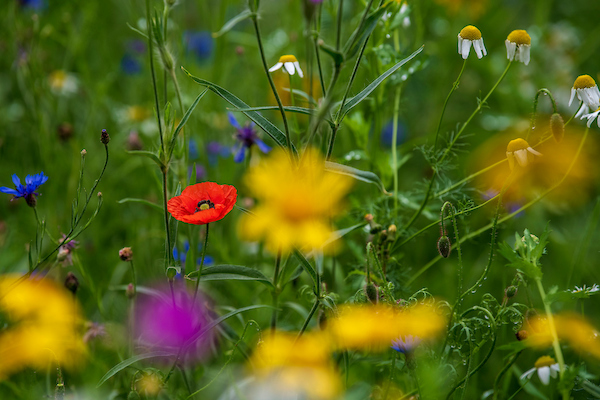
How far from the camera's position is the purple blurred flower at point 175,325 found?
87 centimetres

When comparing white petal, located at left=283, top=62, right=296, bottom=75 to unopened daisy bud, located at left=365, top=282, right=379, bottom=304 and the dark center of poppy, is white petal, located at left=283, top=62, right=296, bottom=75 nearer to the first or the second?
the dark center of poppy

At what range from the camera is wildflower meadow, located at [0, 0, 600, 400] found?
759mm

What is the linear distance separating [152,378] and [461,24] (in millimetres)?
1757

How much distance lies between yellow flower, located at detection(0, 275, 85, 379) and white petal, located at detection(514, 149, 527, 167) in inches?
29.9

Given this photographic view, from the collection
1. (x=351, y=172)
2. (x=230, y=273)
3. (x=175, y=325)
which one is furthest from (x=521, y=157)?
(x=175, y=325)

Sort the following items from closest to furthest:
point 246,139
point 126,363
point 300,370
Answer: point 300,370 → point 126,363 → point 246,139

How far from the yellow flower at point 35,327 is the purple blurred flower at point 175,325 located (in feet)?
0.40

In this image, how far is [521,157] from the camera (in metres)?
0.82

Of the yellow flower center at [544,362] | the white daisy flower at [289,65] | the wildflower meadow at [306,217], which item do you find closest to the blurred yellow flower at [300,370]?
the wildflower meadow at [306,217]

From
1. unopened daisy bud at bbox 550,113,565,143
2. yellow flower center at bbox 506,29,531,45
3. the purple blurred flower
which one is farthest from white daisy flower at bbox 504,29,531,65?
the purple blurred flower

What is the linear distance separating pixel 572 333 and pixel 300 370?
1.47ft

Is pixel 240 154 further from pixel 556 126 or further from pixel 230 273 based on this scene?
pixel 556 126

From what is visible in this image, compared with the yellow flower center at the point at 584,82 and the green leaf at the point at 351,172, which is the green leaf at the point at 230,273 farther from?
the yellow flower center at the point at 584,82

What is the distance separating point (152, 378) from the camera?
2.59 feet
